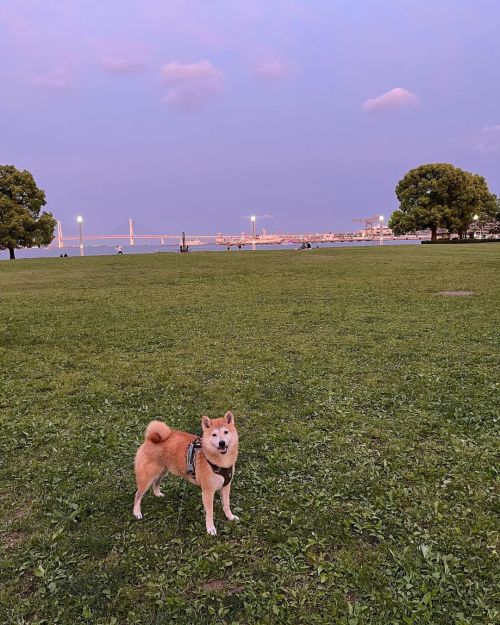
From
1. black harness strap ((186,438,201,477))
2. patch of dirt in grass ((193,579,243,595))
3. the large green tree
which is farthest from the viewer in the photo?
the large green tree

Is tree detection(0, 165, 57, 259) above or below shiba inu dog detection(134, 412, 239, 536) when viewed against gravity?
above

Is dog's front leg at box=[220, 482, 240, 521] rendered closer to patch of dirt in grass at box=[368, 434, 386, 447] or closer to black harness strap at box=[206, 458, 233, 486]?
black harness strap at box=[206, 458, 233, 486]

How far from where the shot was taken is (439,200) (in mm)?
72500

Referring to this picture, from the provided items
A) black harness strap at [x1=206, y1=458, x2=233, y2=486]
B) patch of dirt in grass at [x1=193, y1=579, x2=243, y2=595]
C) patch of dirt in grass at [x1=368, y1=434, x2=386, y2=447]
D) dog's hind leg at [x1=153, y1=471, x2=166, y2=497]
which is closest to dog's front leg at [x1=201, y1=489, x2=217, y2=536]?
black harness strap at [x1=206, y1=458, x2=233, y2=486]

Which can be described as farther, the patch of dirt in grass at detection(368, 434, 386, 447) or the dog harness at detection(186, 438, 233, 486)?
the patch of dirt in grass at detection(368, 434, 386, 447)

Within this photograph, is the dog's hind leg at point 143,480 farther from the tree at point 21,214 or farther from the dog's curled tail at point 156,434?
the tree at point 21,214

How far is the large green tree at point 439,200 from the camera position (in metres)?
70.8

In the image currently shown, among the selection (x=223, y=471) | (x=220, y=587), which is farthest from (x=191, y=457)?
(x=220, y=587)

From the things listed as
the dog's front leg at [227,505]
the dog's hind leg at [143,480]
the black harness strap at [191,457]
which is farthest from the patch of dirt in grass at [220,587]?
the dog's hind leg at [143,480]

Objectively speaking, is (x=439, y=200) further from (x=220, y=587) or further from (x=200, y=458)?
(x=220, y=587)

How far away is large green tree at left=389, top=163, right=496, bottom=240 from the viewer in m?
70.8

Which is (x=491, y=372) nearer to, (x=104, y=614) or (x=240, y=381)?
(x=240, y=381)

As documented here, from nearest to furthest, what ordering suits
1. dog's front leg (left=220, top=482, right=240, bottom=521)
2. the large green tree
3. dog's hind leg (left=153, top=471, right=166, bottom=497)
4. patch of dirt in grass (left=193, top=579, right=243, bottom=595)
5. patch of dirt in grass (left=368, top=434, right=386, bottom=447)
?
patch of dirt in grass (left=193, top=579, right=243, bottom=595) < dog's front leg (left=220, top=482, right=240, bottom=521) < dog's hind leg (left=153, top=471, right=166, bottom=497) < patch of dirt in grass (left=368, top=434, right=386, bottom=447) < the large green tree

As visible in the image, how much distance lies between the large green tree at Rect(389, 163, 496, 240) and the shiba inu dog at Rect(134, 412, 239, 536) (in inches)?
2855
